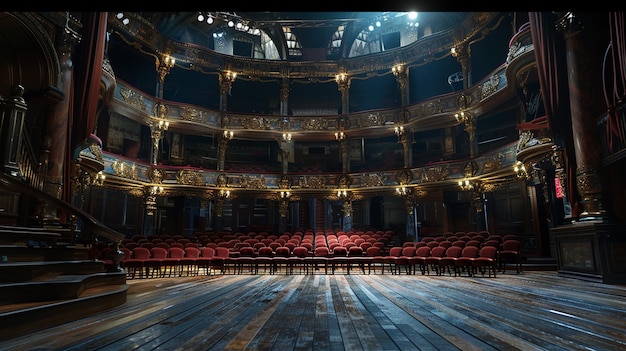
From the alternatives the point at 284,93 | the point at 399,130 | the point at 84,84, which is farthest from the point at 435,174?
the point at 84,84

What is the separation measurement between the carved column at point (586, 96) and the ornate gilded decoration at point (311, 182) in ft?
35.5

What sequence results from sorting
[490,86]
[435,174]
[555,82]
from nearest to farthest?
[555,82] → [490,86] → [435,174]

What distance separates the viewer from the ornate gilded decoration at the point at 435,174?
14.8 metres

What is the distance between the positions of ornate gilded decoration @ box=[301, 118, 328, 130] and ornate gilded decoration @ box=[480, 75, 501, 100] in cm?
662

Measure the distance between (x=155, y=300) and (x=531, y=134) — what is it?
362 inches

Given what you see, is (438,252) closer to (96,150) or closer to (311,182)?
(311,182)

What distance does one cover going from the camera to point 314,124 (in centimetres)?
1717

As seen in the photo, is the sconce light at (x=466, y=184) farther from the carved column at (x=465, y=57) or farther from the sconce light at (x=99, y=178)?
the sconce light at (x=99, y=178)

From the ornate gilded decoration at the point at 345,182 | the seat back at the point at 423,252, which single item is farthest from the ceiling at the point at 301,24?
the seat back at the point at 423,252

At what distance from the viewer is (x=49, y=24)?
636 cm

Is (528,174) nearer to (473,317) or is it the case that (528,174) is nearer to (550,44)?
(550,44)

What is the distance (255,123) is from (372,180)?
580cm

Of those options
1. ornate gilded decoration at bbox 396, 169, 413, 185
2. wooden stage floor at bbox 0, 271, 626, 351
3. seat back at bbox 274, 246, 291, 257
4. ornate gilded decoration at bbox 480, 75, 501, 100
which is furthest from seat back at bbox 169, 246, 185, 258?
ornate gilded decoration at bbox 480, 75, 501, 100

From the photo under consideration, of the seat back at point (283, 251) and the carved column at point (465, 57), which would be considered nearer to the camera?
the seat back at point (283, 251)
